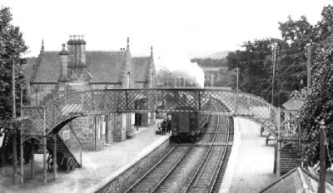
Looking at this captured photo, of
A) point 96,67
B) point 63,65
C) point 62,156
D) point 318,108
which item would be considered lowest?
point 62,156

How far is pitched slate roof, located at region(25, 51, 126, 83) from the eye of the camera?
38000mm

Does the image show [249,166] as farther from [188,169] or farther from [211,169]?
[188,169]

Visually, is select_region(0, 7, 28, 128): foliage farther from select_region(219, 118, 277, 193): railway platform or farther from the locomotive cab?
the locomotive cab

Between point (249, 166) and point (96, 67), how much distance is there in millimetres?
16774

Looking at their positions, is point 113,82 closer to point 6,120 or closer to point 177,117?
point 177,117

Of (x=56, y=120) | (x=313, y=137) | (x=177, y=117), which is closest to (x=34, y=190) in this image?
(x=56, y=120)

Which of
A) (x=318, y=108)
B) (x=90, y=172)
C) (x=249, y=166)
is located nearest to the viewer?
(x=318, y=108)

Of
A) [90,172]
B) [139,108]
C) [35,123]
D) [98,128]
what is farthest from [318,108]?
[98,128]

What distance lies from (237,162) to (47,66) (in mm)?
19638

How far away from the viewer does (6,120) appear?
21.8m

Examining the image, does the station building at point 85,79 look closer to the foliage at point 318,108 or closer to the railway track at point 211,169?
the railway track at point 211,169

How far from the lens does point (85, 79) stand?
35.6 m

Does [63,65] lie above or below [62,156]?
above

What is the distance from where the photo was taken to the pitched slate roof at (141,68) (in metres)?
49.3
